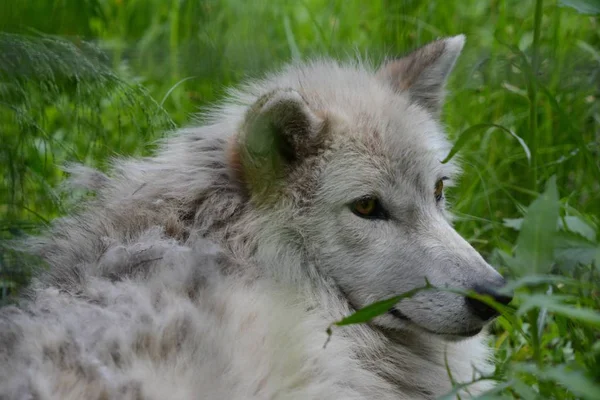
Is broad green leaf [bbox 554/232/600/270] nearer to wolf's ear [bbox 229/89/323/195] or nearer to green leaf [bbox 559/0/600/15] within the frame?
green leaf [bbox 559/0/600/15]

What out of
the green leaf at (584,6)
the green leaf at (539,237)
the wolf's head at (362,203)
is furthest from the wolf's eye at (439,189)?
the green leaf at (539,237)

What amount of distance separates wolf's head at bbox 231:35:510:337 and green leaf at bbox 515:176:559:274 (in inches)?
27.7

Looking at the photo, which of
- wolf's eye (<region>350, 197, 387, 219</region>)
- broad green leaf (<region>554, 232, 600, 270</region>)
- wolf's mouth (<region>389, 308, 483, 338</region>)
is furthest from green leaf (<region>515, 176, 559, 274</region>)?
wolf's eye (<region>350, 197, 387, 219</region>)

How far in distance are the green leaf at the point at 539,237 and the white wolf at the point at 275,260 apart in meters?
0.70

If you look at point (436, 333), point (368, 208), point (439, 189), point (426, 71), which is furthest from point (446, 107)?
point (436, 333)

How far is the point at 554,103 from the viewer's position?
3.72m

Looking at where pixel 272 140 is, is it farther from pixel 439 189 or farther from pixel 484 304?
pixel 484 304

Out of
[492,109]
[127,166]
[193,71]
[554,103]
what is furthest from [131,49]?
[554,103]

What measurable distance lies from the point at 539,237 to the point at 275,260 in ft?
3.82

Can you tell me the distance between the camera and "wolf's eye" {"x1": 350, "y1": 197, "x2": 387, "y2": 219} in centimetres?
351

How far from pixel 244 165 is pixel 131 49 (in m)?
2.36

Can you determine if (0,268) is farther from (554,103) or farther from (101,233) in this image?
(554,103)

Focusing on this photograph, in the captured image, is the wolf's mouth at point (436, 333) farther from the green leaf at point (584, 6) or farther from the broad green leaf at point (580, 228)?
the green leaf at point (584, 6)

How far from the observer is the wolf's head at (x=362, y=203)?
11.0ft
